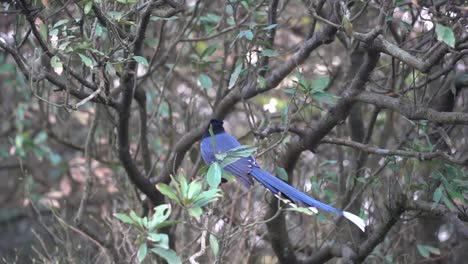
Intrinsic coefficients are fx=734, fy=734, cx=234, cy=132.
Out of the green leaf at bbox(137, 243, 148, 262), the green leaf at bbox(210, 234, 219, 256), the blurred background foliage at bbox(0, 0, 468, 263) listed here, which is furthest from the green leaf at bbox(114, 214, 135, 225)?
the green leaf at bbox(210, 234, 219, 256)

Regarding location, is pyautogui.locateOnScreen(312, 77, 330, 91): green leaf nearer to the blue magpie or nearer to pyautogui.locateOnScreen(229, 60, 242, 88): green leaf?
pyautogui.locateOnScreen(229, 60, 242, 88): green leaf

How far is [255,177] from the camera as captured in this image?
4.34 m

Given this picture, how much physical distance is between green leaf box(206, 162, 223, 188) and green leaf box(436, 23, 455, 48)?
1.17 m

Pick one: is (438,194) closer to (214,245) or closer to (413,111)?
(413,111)

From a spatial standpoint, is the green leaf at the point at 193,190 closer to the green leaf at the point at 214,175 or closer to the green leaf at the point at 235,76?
the green leaf at the point at 214,175

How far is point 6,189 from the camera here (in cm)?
940

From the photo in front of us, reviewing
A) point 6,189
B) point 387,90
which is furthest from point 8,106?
point 387,90

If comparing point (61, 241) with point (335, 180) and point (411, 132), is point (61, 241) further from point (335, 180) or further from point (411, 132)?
point (411, 132)

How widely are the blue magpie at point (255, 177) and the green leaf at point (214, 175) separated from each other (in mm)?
279

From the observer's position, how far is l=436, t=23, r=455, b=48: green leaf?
10.7ft

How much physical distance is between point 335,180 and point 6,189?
549 centimetres

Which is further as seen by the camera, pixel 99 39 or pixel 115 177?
pixel 115 177

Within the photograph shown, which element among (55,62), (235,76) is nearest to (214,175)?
(235,76)

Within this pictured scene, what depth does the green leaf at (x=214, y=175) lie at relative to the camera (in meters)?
3.39
